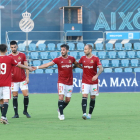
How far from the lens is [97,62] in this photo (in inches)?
436

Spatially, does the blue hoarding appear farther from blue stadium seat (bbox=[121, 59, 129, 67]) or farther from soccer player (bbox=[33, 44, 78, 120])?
soccer player (bbox=[33, 44, 78, 120])

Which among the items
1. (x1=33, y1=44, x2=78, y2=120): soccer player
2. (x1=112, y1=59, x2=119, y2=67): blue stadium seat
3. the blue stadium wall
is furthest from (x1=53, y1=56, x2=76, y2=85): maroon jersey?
the blue stadium wall

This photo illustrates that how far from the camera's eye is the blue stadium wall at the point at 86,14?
28.9 metres

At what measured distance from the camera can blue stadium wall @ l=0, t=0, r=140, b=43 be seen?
2886cm

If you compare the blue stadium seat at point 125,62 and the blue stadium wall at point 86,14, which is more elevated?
the blue stadium wall at point 86,14

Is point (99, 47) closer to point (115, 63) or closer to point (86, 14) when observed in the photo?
point (115, 63)

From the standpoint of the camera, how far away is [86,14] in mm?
29812

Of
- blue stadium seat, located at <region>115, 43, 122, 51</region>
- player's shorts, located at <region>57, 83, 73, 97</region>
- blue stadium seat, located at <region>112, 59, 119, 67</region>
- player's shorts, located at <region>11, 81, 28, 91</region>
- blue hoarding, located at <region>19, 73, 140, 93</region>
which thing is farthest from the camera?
blue stadium seat, located at <region>115, 43, 122, 51</region>

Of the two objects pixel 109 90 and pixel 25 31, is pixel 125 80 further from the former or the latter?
pixel 25 31

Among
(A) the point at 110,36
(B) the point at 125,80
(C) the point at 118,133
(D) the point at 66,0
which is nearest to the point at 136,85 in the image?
(B) the point at 125,80

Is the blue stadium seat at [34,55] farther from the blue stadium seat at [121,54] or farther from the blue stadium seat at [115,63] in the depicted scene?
the blue stadium seat at [121,54]

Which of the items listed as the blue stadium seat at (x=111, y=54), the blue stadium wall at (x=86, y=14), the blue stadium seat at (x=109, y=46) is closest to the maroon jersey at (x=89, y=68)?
the blue stadium seat at (x=111, y=54)

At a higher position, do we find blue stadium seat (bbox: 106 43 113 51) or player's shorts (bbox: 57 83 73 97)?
blue stadium seat (bbox: 106 43 113 51)

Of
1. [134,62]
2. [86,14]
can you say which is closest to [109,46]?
[134,62]
